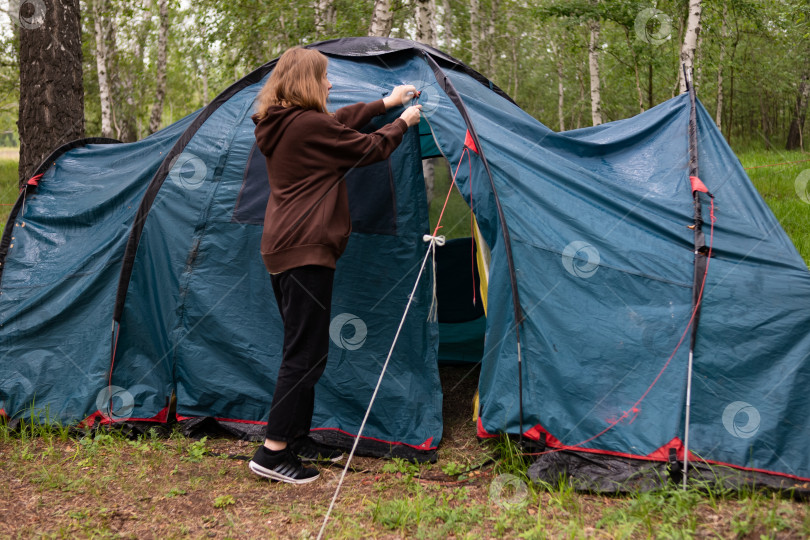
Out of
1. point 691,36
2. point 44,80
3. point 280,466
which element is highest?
point 691,36

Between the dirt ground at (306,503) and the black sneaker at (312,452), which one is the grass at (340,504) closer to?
the dirt ground at (306,503)

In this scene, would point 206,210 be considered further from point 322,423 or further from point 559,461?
point 559,461

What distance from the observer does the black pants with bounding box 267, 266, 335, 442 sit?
3.07 metres

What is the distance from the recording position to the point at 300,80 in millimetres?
3084

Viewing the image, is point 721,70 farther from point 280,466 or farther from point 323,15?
point 280,466

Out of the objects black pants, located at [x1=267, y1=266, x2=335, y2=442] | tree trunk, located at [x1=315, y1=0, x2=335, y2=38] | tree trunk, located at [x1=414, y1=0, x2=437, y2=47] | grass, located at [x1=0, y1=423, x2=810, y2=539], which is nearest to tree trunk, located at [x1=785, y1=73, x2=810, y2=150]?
tree trunk, located at [x1=315, y1=0, x2=335, y2=38]

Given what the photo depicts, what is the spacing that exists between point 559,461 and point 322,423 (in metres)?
1.35

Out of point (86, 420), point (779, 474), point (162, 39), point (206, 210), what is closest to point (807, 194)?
point (779, 474)

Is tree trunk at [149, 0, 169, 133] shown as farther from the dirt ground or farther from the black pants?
the black pants

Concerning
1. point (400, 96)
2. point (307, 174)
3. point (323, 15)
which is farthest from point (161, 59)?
point (307, 174)

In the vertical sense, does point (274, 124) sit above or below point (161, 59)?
below

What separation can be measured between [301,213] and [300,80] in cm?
64

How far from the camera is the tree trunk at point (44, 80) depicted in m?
4.95

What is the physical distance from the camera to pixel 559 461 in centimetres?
311
